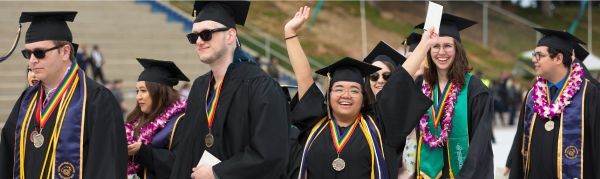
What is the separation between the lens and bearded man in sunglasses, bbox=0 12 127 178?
5578mm

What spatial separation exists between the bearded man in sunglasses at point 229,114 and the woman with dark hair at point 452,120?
173cm

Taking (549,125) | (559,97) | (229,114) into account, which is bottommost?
(549,125)

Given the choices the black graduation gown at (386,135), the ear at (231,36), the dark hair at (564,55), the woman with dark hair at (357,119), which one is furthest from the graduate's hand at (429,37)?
the dark hair at (564,55)

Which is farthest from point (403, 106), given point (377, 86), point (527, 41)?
point (527, 41)

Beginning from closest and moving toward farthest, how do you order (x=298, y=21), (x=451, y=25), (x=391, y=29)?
(x=298, y=21) → (x=451, y=25) → (x=391, y=29)

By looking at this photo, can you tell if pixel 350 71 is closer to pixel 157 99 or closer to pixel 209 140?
pixel 209 140

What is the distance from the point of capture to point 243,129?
540cm

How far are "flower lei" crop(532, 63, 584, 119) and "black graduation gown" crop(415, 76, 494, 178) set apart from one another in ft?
1.97

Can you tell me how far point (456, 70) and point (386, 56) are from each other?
81 cm

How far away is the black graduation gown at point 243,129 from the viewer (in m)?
5.26

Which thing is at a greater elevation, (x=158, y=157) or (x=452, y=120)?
(x=452, y=120)

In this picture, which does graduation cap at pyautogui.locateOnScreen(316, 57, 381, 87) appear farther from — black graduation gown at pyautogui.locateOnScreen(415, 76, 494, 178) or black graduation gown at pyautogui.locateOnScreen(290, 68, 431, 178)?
black graduation gown at pyautogui.locateOnScreen(415, 76, 494, 178)

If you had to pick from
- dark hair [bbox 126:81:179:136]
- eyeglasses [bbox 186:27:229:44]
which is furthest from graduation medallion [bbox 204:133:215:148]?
dark hair [bbox 126:81:179:136]

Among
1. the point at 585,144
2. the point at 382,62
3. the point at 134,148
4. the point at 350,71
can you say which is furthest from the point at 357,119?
the point at 585,144
